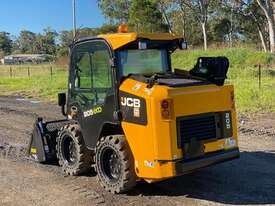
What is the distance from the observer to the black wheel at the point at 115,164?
6895 millimetres

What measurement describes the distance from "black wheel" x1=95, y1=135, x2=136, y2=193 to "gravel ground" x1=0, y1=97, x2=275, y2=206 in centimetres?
16

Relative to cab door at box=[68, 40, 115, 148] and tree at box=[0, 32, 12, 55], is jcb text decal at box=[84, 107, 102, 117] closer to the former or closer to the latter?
cab door at box=[68, 40, 115, 148]

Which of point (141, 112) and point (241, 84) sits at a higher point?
point (141, 112)

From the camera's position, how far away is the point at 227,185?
7.48m

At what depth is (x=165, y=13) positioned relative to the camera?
64000 mm

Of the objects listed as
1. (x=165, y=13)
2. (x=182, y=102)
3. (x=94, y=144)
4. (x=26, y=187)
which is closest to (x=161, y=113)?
(x=182, y=102)

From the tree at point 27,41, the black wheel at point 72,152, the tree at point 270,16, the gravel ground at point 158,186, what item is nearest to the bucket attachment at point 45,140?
the gravel ground at point 158,186

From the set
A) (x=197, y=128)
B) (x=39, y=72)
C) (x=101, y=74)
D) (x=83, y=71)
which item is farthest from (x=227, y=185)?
(x=39, y=72)

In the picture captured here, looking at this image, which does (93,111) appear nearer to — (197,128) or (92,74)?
(92,74)

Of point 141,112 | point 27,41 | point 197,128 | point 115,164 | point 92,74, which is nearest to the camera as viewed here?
point 141,112

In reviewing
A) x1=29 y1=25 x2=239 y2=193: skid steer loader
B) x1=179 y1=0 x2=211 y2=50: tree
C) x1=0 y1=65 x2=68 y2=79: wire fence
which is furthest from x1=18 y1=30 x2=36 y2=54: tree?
x1=29 y1=25 x2=239 y2=193: skid steer loader

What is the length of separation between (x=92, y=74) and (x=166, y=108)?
1.69 meters

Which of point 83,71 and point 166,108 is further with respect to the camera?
point 83,71

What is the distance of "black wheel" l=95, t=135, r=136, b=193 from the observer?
689 cm
